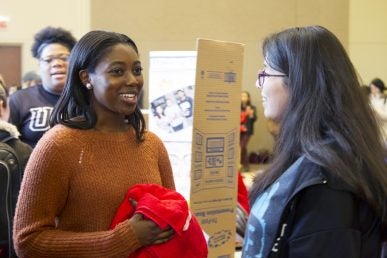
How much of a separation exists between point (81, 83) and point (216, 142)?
114 centimetres

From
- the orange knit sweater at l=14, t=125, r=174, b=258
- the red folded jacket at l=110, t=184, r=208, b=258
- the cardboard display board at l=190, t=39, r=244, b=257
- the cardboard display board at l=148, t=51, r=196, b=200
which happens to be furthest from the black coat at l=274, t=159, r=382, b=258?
the cardboard display board at l=148, t=51, r=196, b=200

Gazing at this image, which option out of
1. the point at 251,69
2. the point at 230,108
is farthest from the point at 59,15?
the point at 230,108

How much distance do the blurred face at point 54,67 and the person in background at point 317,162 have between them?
5.78 ft

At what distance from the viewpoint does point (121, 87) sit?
1.57 meters

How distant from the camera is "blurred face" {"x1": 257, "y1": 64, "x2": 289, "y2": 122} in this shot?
4.30 ft

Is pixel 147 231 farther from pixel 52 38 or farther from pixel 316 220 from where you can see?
pixel 52 38

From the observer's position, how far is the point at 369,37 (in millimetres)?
9430

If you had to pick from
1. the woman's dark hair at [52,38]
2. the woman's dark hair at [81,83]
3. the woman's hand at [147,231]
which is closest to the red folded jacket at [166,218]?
the woman's hand at [147,231]

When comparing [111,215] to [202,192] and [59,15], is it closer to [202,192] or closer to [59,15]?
[202,192]

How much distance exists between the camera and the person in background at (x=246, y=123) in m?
8.71

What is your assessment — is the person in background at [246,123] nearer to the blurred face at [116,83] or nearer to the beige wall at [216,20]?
the beige wall at [216,20]

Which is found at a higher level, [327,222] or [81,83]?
[81,83]

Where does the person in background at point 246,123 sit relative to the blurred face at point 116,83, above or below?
below

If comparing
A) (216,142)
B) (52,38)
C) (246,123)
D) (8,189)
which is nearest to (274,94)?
(8,189)
